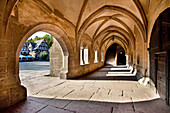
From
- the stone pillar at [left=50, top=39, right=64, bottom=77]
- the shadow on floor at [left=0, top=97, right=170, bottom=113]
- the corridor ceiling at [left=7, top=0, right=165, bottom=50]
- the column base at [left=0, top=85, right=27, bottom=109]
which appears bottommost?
the shadow on floor at [left=0, top=97, right=170, bottom=113]

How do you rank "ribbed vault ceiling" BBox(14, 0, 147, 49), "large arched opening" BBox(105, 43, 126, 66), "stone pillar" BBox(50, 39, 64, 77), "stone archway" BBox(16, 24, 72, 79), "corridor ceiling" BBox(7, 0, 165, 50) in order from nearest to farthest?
"corridor ceiling" BBox(7, 0, 165, 50) → "ribbed vault ceiling" BBox(14, 0, 147, 49) → "stone archway" BBox(16, 24, 72, 79) → "stone pillar" BBox(50, 39, 64, 77) → "large arched opening" BBox(105, 43, 126, 66)

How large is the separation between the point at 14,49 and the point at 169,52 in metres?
3.43

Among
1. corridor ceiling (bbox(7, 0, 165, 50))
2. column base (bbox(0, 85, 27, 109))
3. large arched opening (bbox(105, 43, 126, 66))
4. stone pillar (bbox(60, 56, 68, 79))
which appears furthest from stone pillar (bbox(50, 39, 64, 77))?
large arched opening (bbox(105, 43, 126, 66))

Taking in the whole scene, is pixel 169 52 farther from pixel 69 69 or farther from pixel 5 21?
pixel 69 69

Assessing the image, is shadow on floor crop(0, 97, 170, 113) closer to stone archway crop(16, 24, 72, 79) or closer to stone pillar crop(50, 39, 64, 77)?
stone archway crop(16, 24, 72, 79)

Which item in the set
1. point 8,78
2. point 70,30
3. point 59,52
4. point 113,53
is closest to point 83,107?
point 8,78

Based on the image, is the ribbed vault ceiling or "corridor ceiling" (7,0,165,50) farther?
the ribbed vault ceiling

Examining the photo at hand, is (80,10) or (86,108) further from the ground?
(80,10)

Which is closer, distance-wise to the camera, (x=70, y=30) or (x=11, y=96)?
(x=11, y=96)

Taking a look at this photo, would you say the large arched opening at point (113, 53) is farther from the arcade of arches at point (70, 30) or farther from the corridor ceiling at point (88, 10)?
the corridor ceiling at point (88, 10)

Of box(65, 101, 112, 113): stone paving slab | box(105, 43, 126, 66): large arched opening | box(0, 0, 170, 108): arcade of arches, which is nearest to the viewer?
box(65, 101, 112, 113): stone paving slab

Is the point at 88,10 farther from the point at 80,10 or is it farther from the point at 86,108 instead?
the point at 86,108

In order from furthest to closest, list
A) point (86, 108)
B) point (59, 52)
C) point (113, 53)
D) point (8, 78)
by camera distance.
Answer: point (113, 53) < point (59, 52) < point (8, 78) < point (86, 108)

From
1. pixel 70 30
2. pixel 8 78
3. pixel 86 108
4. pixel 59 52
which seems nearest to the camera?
pixel 86 108
